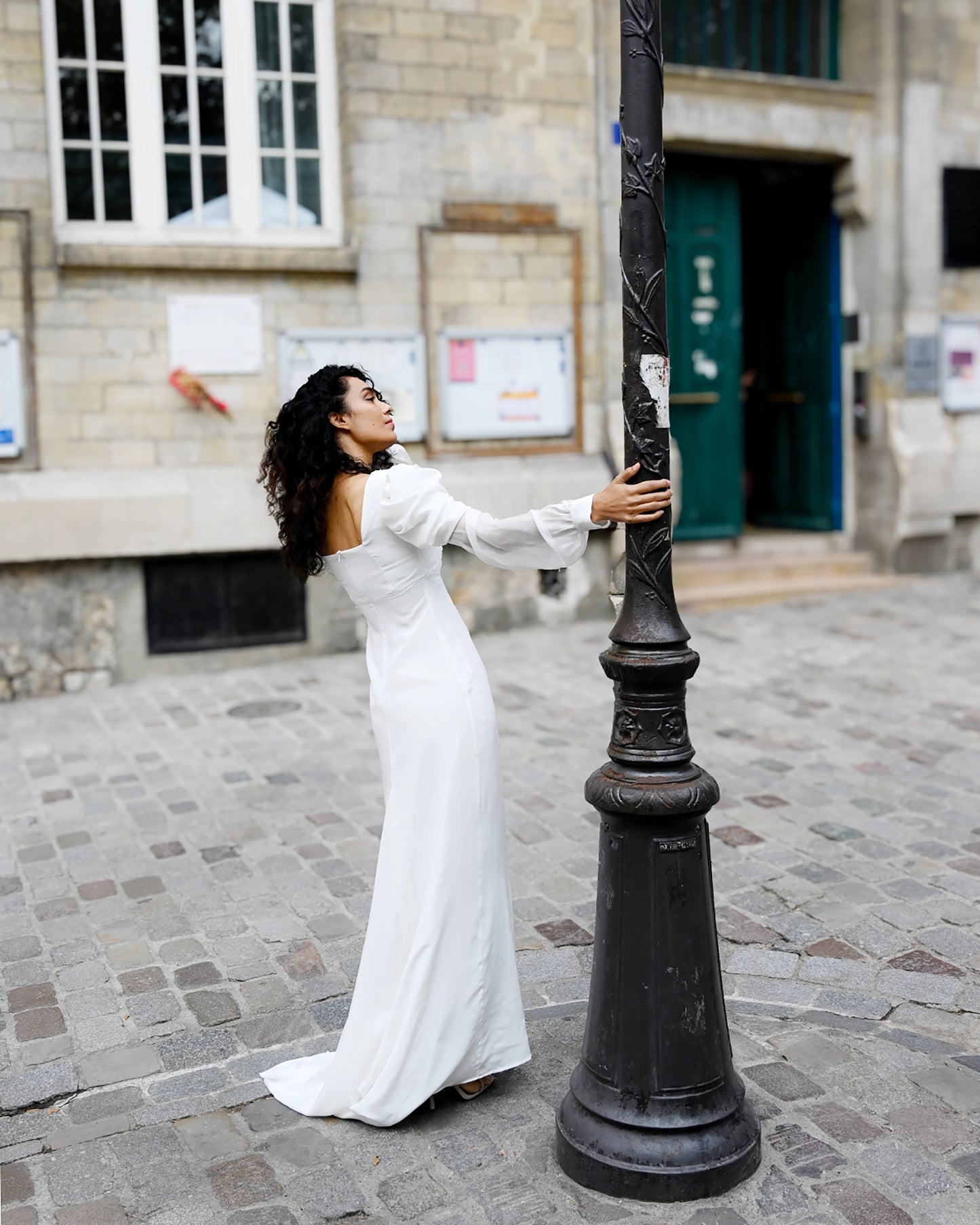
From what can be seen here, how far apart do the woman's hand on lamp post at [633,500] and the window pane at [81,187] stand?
6487 mm

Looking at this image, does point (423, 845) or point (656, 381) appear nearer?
point (656, 381)

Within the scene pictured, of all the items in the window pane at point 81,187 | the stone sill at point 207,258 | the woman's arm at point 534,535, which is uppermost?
the window pane at point 81,187

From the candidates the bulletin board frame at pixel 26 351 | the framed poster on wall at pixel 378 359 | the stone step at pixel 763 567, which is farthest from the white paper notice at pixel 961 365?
the bulletin board frame at pixel 26 351

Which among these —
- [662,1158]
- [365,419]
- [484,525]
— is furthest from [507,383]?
[662,1158]

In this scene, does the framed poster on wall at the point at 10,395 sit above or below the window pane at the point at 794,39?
below

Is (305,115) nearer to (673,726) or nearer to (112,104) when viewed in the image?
(112,104)

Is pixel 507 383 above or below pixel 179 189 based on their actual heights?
below

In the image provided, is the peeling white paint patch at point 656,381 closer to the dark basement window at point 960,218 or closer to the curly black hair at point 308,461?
the curly black hair at point 308,461

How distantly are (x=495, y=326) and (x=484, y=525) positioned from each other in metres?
6.32

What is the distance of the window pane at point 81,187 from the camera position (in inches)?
324

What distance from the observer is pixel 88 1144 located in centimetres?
317

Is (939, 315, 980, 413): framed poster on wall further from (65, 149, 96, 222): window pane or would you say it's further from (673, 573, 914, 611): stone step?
(65, 149, 96, 222): window pane

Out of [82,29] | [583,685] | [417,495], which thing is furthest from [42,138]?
[417,495]

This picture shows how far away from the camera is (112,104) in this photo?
27.2 feet
